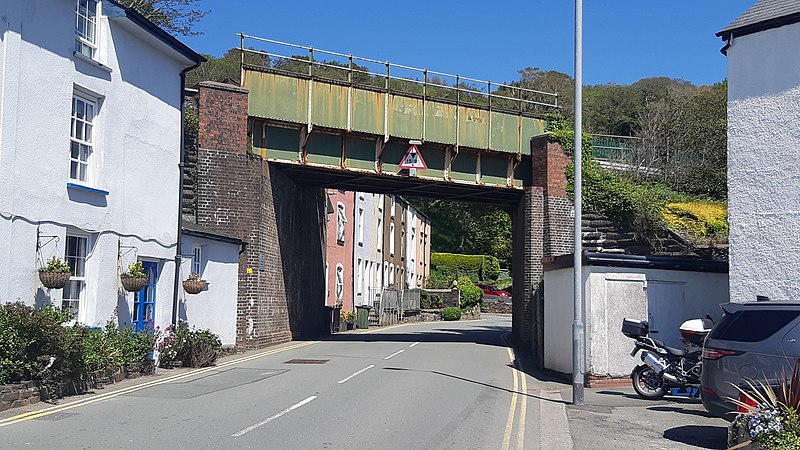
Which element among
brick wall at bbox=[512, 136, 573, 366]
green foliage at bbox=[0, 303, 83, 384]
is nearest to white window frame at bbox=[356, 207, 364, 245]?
brick wall at bbox=[512, 136, 573, 366]

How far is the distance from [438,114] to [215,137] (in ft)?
25.7

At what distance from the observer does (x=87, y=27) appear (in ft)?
53.7

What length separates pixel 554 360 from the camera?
20562 mm

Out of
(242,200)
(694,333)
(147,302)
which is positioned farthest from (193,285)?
(694,333)

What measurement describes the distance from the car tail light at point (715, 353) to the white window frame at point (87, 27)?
12.6 metres

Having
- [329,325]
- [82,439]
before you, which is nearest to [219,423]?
[82,439]

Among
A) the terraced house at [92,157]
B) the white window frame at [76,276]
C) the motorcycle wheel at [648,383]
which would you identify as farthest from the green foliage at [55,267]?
the motorcycle wheel at [648,383]

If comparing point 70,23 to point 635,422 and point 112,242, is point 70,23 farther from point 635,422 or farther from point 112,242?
point 635,422

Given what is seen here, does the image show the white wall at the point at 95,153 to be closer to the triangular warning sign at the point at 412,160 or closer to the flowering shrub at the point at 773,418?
the triangular warning sign at the point at 412,160

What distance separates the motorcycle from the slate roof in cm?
629

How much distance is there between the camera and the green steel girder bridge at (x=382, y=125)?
85.7ft

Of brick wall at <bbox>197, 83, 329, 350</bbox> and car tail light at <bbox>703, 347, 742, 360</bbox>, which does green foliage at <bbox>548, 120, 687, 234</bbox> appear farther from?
car tail light at <bbox>703, 347, 742, 360</bbox>

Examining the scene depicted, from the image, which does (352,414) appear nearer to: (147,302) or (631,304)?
(631,304)

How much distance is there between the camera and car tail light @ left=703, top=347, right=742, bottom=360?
34.0ft
